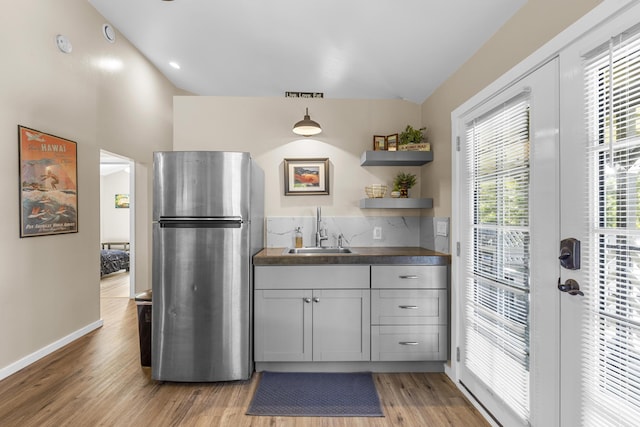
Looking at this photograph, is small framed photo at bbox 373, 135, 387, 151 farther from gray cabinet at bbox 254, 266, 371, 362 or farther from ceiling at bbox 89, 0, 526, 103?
gray cabinet at bbox 254, 266, 371, 362

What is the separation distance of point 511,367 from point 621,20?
167 centimetres

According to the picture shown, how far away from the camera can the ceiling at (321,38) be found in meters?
2.12

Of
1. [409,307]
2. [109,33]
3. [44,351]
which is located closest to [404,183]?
[409,307]

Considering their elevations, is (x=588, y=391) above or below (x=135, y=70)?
below

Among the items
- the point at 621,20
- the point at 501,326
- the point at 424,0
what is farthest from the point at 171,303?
the point at 621,20

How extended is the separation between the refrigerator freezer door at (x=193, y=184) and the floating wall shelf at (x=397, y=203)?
127 centimetres

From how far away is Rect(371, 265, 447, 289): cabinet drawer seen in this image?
253cm

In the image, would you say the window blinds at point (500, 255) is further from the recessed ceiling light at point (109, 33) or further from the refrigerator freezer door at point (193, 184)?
the recessed ceiling light at point (109, 33)

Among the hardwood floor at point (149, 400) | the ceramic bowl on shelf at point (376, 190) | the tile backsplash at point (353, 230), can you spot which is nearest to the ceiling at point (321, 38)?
the ceramic bowl on shelf at point (376, 190)

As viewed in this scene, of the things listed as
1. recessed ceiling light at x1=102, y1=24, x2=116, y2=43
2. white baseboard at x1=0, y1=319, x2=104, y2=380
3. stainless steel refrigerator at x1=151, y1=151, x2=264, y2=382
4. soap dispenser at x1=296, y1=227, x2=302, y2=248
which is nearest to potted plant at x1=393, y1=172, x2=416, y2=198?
soap dispenser at x1=296, y1=227, x2=302, y2=248

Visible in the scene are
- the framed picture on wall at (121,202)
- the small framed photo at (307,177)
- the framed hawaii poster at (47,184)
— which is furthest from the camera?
the framed picture on wall at (121,202)

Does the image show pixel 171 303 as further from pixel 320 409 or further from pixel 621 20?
pixel 621 20

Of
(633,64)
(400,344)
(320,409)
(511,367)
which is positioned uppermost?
(633,64)

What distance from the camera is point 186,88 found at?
550cm
